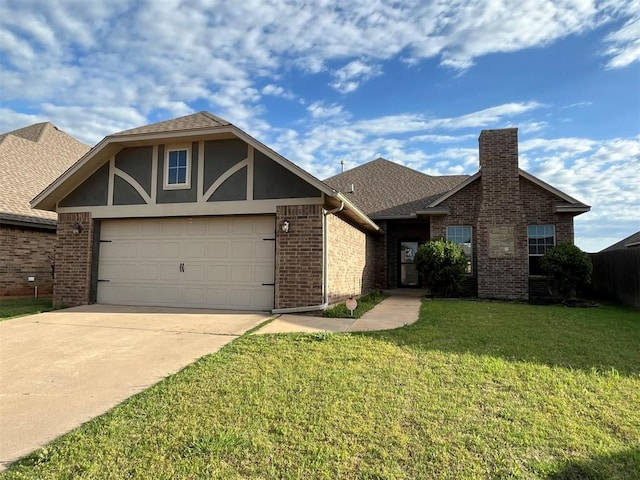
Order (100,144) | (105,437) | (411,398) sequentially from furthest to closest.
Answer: (100,144), (411,398), (105,437)

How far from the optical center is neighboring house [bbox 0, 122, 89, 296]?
1133cm

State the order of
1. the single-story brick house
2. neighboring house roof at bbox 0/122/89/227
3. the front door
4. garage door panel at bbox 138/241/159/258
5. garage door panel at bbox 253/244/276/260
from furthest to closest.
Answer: the front door, neighboring house roof at bbox 0/122/89/227, garage door panel at bbox 138/241/159/258, garage door panel at bbox 253/244/276/260, the single-story brick house

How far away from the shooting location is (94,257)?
32.7ft

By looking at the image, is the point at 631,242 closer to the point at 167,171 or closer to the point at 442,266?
the point at 442,266

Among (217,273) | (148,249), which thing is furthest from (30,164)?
(217,273)

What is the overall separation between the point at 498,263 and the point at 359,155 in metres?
12.2

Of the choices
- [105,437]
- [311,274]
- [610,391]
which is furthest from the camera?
[311,274]

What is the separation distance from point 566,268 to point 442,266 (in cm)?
362

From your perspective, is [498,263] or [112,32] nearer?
[112,32]

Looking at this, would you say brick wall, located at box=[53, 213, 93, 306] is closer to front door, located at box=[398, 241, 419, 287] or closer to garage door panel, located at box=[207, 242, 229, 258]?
garage door panel, located at box=[207, 242, 229, 258]

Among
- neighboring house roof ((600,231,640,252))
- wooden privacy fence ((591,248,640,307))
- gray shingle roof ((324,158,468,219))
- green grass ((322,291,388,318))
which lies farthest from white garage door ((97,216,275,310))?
neighboring house roof ((600,231,640,252))

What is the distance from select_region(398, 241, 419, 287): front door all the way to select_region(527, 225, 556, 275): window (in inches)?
181

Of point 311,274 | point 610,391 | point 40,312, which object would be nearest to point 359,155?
point 311,274

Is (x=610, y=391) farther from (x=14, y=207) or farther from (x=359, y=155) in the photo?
(x=359, y=155)
